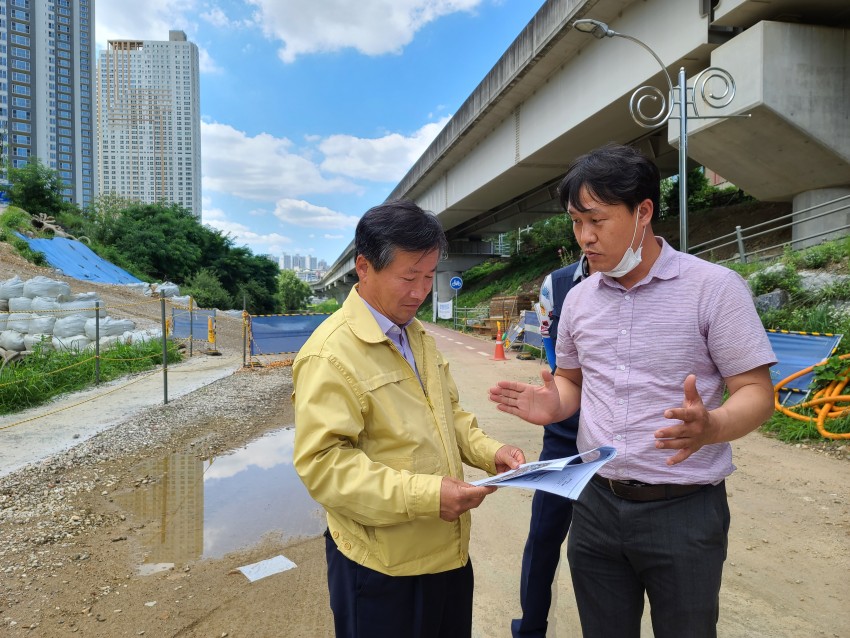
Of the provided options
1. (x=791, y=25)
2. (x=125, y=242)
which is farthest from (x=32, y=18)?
(x=791, y=25)

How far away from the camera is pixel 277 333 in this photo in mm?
12648

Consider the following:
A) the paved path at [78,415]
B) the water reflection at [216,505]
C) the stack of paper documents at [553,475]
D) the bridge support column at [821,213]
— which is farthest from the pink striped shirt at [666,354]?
the bridge support column at [821,213]

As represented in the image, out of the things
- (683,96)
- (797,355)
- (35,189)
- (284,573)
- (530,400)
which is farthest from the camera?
(35,189)

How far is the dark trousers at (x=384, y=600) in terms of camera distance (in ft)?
4.95

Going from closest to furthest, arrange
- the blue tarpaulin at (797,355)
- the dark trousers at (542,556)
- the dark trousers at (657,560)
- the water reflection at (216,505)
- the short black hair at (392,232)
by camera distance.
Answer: the dark trousers at (657,560), the short black hair at (392,232), the dark trousers at (542,556), the water reflection at (216,505), the blue tarpaulin at (797,355)

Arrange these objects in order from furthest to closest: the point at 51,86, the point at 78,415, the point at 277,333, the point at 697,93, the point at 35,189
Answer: the point at 51,86 → the point at 35,189 → the point at 277,333 → the point at 697,93 → the point at 78,415

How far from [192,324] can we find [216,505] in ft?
40.3

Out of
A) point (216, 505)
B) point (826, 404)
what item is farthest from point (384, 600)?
point (826, 404)

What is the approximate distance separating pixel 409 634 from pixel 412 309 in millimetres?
966

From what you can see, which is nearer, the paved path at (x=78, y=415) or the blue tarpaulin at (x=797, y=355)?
the paved path at (x=78, y=415)

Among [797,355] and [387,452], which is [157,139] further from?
[387,452]

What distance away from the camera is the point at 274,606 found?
2.84 meters

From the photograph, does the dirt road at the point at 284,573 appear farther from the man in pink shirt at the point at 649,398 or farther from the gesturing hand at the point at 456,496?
the gesturing hand at the point at 456,496

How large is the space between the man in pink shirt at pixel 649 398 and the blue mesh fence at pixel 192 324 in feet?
50.5
